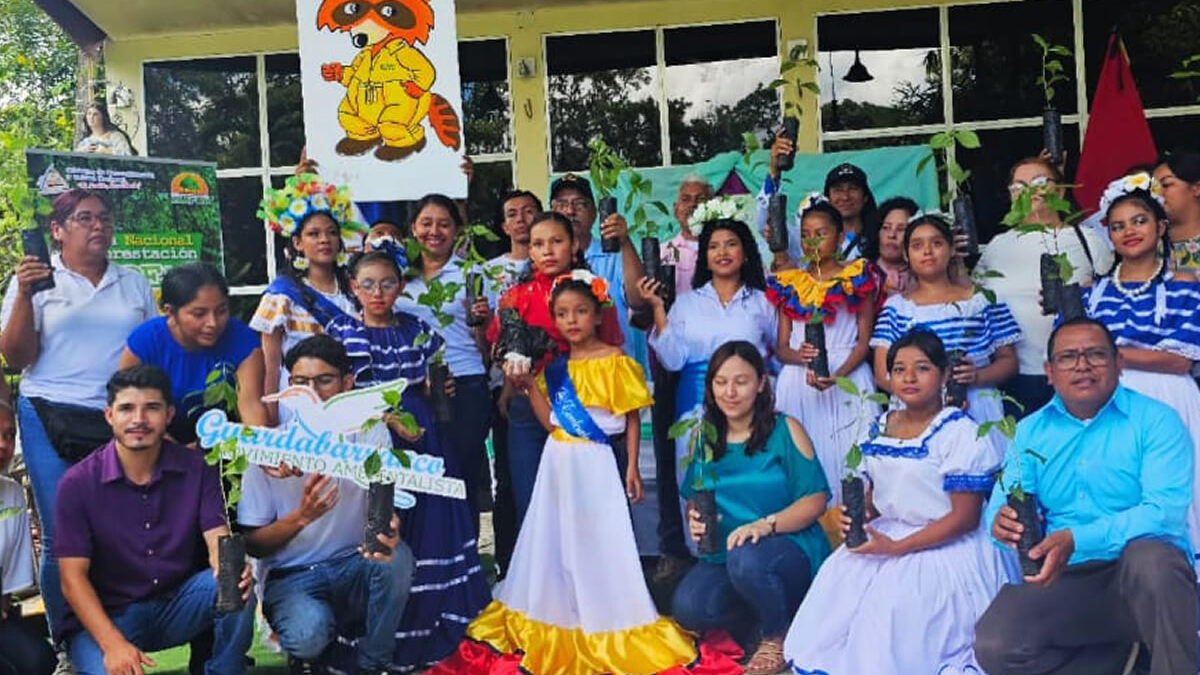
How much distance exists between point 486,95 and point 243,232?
1.89m

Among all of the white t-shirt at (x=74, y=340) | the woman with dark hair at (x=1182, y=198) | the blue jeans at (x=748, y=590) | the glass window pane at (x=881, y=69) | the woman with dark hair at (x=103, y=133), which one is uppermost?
the glass window pane at (x=881, y=69)

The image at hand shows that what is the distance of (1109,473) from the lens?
10.9ft

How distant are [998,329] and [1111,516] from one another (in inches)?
35.9

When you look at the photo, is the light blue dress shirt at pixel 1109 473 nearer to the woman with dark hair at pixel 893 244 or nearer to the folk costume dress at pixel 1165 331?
the folk costume dress at pixel 1165 331

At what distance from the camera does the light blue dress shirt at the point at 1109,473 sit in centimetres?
327

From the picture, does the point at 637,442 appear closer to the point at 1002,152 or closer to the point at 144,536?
the point at 144,536

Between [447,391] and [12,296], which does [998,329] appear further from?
[12,296]

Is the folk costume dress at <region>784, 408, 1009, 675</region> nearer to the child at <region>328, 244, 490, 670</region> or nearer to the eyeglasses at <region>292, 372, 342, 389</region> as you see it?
the child at <region>328, 244, 490, 670</region>

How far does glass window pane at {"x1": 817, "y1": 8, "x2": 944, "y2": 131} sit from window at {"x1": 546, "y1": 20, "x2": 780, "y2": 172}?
369 mm

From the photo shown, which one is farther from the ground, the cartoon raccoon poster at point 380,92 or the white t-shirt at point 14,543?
the cartoon raccoon poster at point 380,92

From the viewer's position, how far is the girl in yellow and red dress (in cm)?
423

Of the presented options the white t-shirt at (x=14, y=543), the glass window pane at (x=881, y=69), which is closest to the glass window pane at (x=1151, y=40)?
the glass window pane at (x=881, y=69)

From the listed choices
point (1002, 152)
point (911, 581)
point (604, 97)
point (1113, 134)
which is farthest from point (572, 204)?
point (1002, 152)

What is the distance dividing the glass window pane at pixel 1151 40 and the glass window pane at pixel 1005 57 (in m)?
0.14
